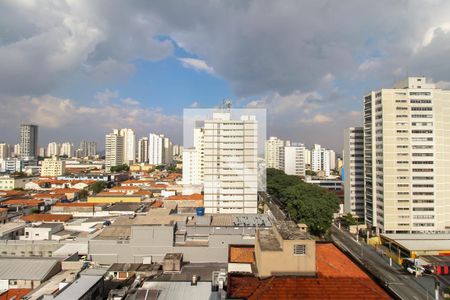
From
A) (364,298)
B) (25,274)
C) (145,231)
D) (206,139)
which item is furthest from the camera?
(206,139)

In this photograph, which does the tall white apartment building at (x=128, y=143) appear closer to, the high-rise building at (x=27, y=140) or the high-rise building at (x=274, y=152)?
the high-rise building at (x=27, y=140)

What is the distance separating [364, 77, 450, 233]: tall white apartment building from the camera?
1931 cm

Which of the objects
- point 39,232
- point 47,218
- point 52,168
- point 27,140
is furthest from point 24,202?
point 27,140

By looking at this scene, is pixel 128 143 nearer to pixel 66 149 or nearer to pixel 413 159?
pixel 66 149

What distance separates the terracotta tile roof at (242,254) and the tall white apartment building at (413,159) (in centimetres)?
1187

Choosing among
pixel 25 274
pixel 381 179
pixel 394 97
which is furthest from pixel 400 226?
pixel 25 274

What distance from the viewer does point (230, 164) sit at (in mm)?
21797

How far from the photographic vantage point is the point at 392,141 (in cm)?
1983

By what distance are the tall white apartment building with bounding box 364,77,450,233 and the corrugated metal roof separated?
17.6 meters

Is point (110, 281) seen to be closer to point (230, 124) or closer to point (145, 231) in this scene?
point (145, 231)

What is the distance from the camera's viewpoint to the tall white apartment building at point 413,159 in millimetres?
19312

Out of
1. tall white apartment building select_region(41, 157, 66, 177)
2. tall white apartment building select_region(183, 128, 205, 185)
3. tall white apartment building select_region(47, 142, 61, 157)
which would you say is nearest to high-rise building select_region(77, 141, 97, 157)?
tall white apartment building select_region(47, 142, 61, 157)

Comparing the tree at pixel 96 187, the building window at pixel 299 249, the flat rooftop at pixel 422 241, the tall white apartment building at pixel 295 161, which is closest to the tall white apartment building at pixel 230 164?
the flat rooftop at pixel 422 241

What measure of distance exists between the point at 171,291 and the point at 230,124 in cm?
1473
